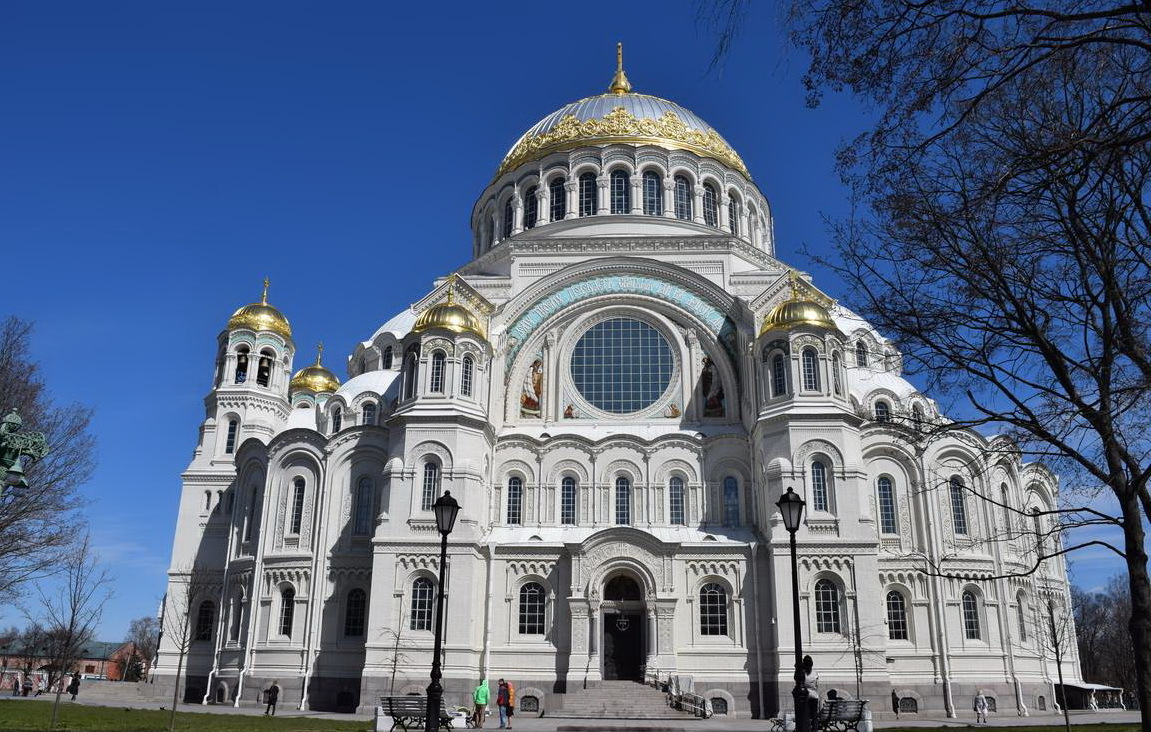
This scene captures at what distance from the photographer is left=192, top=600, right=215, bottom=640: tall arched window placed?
36.9m

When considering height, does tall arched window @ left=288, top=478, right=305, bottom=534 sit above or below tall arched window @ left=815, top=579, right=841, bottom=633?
above

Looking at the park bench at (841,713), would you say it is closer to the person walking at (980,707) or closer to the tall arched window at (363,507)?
the person walking at (980,707)

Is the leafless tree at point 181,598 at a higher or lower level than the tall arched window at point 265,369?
lower

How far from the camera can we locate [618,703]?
27.3m

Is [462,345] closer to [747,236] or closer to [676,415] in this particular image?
[676,415]

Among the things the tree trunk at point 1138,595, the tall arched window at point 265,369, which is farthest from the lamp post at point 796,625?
the tall arched window at point 265,369

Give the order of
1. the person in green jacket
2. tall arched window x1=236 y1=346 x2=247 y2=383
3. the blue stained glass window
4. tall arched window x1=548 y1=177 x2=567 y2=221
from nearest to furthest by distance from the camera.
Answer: the person in green jacket < the blue stained glass window < tall arched window x1=236 y1=346 x2=247 y2=383 < tall arched window x1=548 y1=177 x2=567 y2=221

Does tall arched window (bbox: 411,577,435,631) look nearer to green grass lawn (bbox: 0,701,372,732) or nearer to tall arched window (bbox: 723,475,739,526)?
green grass lawn (bbox: 0,701,372,732)

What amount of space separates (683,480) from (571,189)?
50.5ft

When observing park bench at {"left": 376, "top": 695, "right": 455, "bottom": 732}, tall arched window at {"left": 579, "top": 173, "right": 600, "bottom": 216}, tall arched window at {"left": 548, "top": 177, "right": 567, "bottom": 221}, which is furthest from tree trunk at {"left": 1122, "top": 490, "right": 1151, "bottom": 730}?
tall arched window at {"left": 548, "top": 177, "right": 567, "bottom": 221}

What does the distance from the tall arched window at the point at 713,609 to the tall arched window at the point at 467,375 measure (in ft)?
34.3

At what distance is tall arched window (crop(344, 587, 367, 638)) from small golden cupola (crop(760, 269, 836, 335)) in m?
16.6

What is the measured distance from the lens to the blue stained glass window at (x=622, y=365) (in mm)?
35125

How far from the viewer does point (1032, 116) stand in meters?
11.6
